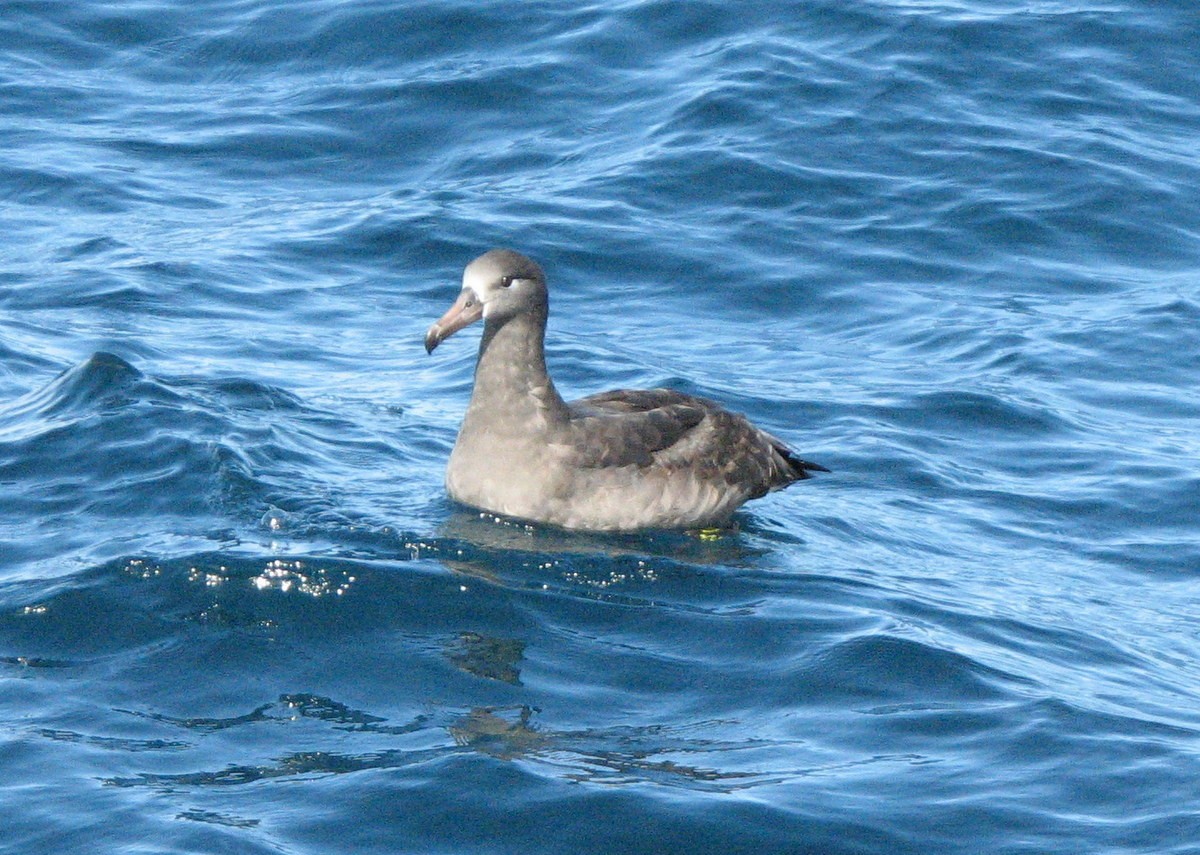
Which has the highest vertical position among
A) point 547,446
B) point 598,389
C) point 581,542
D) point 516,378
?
point 598,389

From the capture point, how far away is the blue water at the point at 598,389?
7.54 metres

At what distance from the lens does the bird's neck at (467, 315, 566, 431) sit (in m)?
10.6

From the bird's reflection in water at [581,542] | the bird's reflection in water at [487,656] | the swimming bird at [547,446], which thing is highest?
the swimming bird at [547,446]

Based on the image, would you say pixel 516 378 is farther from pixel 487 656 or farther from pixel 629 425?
pixel 487 656

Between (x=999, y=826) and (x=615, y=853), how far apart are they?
1494mm

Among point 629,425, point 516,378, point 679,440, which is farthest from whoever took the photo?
point 679,440

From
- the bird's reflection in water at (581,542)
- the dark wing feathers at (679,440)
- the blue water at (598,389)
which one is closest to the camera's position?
the blue water at (598,389)

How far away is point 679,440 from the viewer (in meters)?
11.1

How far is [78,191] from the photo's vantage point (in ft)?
52.2

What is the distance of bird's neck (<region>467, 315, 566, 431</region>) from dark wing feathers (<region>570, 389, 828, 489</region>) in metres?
0.23

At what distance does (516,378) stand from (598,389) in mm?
2533

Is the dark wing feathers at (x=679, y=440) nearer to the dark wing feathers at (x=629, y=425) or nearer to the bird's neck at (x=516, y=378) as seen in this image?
the dark wing feathers at (x=629, y=425)

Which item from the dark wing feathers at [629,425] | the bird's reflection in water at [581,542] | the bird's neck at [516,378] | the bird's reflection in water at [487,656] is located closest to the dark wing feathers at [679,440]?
the dark wing feathers at [629,425]

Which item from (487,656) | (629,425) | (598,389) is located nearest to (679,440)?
(629,425)
